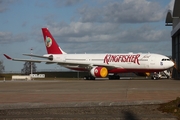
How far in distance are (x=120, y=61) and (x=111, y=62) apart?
1.53 meters

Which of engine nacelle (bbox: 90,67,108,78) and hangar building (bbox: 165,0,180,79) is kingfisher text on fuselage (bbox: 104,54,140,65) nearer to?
engine nacelle (bbox: 90,67,108,78)

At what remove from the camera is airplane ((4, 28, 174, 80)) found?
44344 mm

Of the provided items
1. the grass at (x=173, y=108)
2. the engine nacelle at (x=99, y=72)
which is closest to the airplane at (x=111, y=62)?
the engine nacelle at (x=99, y=72)

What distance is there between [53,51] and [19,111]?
4343cm

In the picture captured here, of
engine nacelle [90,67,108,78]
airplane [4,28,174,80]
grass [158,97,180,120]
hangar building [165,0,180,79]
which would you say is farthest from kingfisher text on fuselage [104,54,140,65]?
grass [158,97,180,120]

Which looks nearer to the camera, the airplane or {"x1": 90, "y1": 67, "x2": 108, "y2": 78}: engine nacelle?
the airplane

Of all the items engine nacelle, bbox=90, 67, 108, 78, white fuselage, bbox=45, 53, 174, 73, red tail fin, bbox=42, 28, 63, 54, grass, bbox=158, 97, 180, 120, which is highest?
red tail fin, bbox=42, 28, 63, 54

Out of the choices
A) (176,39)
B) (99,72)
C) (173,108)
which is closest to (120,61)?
(99,72)

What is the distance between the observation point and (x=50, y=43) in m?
55.6

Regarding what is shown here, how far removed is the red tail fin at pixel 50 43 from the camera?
55.4 meters

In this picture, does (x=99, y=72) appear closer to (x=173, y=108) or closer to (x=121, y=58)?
(x=121, y=58)

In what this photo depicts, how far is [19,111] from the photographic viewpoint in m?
12.2

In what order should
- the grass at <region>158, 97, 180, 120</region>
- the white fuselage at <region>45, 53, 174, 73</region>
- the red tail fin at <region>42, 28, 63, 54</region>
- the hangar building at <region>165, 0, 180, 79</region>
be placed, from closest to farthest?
the grass at <region>158, 97, 180, 120</region> → the white fuselage at <region>45, 53, 174, 73</region> → the hangar building at <region>165, 0, 180, 79</region> → the red tail fin at <region>42, 28, 63, 54</region>

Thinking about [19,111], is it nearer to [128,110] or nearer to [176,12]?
[128,110]
